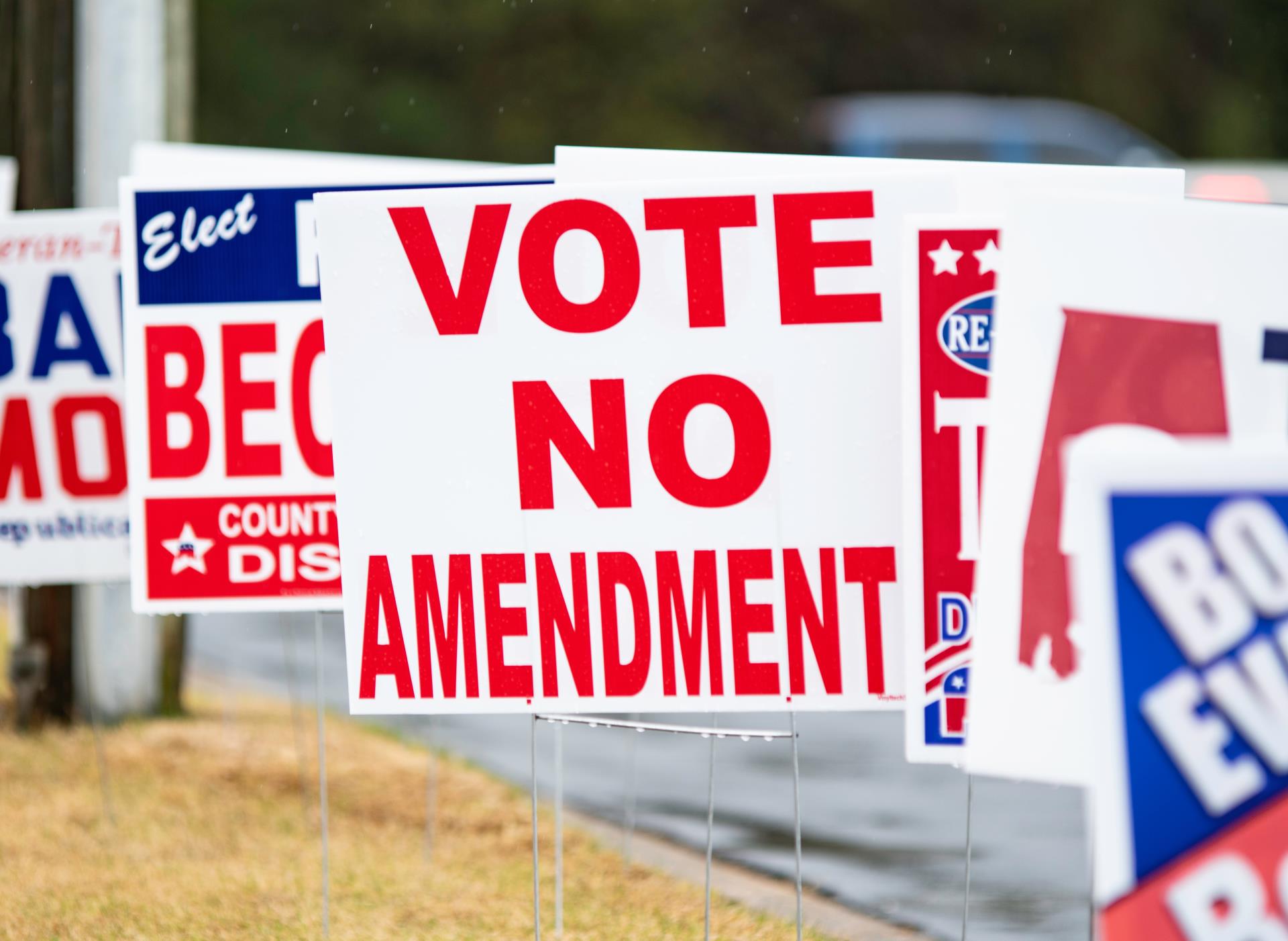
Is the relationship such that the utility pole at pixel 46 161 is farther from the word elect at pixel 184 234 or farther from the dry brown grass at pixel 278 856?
the word elect at pixel 184 234

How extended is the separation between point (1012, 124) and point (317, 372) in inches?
1012

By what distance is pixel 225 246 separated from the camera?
5.16 metres

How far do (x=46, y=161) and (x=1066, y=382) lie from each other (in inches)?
286

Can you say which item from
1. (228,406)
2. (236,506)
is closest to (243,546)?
(236,506)

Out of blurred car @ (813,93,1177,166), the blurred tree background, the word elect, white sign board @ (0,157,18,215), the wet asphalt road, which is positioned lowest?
the wet asphalt road

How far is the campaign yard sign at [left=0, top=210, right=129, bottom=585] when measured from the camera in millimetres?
6324

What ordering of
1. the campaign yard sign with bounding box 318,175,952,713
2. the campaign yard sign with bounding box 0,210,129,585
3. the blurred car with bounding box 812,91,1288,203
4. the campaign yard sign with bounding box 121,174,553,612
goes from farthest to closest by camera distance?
the blurred car with bounding box 812,91,1288,203, the campaign yard sign with bounding box 0,210,129,585, the campaign yard sign with bounding box 121,174,553,612, the campaign yard sign with bounding box 318,175,952,713

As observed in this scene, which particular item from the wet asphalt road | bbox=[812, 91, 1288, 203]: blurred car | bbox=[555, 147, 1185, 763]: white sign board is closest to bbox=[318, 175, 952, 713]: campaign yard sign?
bbox=[555, 147, 1185, 763]: white sign board

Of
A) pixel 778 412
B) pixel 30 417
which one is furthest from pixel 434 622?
pixel 30 417

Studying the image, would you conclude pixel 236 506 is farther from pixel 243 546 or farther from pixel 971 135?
pixel 971 135

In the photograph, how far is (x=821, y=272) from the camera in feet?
13.2

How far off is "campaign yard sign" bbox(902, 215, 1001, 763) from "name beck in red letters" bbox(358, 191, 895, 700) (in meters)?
0.22

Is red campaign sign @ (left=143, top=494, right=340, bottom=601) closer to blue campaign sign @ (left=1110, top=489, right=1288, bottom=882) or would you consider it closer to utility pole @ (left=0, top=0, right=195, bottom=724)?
blue campaign sign @ (left=1110, top=489, right=1288, bottom=882)

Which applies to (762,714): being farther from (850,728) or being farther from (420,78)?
(420,78)
